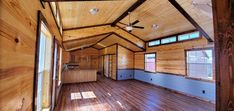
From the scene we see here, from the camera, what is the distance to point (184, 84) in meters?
5.79

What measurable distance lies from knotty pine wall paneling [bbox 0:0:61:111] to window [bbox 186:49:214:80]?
5578mm

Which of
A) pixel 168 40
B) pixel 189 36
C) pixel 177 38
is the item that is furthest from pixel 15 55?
pixel 168 40

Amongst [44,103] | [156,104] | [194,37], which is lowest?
[156,104]

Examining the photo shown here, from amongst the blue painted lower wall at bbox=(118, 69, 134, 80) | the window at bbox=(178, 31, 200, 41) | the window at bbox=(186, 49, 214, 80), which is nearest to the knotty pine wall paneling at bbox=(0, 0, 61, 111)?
the window at bbox=(186, 49, 214, 80)

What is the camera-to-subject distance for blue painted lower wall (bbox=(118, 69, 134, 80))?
969 centimetres

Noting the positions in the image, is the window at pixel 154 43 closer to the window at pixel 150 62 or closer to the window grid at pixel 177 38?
the window grid at pixel 177 38

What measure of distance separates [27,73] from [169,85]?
6.67m

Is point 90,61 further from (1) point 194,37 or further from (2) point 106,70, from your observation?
(1) point 194,37

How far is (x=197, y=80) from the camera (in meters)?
5.22

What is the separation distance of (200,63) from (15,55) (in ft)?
19.3

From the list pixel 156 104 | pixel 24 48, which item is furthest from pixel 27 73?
pixel 156 104

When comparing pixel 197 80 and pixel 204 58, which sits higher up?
pixel 204 58

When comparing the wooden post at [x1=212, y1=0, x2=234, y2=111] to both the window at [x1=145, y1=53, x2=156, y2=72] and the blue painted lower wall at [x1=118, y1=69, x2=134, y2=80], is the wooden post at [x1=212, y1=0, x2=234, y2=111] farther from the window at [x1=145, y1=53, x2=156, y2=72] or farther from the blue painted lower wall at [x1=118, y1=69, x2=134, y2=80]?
the blue painted lower wall at [x1=118, y1=69, x2=134, y2=80]

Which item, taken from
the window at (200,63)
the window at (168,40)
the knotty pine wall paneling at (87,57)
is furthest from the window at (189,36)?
the knotty pine wall paneling at (87,57)
